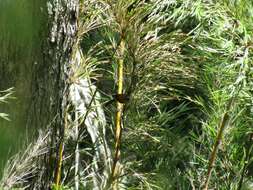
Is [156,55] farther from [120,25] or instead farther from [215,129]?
[215,129]

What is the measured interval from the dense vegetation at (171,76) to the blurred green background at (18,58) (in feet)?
0.69

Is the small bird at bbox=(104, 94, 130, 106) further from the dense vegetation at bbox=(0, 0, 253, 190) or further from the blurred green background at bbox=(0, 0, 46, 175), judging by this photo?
the blurred green background at bbox=(0, 0, 46, 175)

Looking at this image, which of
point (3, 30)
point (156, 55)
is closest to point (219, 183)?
point (156, 55)

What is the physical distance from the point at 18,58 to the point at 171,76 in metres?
0.62

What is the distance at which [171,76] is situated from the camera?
2.14 m

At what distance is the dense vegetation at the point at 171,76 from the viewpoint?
6.48 feet

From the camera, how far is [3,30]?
1799 millimetres

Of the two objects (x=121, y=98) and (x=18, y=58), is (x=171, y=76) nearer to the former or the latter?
(x=121, y=98)

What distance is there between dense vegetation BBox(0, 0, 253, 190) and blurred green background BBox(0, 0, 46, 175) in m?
0.21

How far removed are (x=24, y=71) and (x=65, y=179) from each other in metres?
0.48

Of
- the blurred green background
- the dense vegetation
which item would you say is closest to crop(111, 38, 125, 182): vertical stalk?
the dense vegetation

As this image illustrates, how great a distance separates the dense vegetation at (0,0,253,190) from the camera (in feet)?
6.48

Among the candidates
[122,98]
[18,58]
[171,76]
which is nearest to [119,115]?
[122,98]

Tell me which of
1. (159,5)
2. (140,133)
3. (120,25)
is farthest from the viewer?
(140,133)
